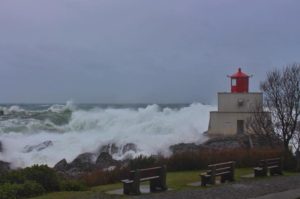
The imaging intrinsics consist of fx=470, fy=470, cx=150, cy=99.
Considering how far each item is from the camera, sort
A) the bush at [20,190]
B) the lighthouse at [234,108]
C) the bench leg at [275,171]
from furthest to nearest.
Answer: the lighthouse at [234,108]
the bench leg at [275,171]
the bush at [20,190]

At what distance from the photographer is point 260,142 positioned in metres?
22.3

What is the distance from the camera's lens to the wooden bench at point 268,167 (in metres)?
13.6

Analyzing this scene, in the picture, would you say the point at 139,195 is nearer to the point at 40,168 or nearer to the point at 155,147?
the point at 40,168

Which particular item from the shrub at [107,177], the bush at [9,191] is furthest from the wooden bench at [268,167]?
the bush at [9,191]

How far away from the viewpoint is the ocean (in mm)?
26461

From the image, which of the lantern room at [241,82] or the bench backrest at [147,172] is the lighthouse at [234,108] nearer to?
the lantern room at [241,82]

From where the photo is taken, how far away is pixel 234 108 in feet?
88.2

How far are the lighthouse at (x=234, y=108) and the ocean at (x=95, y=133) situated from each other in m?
1.59

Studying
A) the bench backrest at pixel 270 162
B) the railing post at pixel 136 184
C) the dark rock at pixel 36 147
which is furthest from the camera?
the dark rock at pixel 36 147

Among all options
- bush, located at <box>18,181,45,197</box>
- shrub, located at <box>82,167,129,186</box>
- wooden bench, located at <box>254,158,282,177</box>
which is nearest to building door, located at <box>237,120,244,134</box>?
wooden bench, located at <box>254,158,282,177</box>

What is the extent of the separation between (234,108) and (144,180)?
686 inches

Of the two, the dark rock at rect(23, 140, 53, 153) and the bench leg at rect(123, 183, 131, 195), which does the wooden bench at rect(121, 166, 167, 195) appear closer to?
the bench leg at rect(123, 183, 131, 195)

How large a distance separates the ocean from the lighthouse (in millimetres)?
1590

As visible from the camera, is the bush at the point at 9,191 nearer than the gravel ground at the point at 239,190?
Yes
